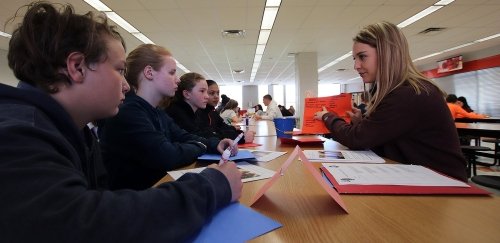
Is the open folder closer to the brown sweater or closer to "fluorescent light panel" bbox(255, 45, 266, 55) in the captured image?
the brown sweater

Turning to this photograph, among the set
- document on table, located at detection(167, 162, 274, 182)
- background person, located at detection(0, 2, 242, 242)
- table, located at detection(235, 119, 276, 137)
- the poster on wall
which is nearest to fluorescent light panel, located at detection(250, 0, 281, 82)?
table, located at detection(235, 119, 276, 137)

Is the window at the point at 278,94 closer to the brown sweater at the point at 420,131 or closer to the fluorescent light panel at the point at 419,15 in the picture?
the fluorescent light panel at the point at 419,15

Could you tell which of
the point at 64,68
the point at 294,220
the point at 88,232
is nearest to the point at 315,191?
the point at 294,220

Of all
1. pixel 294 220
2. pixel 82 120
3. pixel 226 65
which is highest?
pixel 226 65

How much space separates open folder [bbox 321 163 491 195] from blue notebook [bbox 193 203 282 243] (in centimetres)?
26

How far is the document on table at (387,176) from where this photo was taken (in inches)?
28.8

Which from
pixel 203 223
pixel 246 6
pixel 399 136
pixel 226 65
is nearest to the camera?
pixel 203 223

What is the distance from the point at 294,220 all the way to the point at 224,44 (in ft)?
21.9

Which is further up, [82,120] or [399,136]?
[82,120]

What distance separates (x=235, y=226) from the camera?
0.52m

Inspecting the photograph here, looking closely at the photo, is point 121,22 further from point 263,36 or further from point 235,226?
point 235,226

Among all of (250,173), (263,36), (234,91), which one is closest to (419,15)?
(263,36)

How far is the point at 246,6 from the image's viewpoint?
4.40 metres

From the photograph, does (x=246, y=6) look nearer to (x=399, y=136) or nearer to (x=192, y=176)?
(x=399, y=136)
